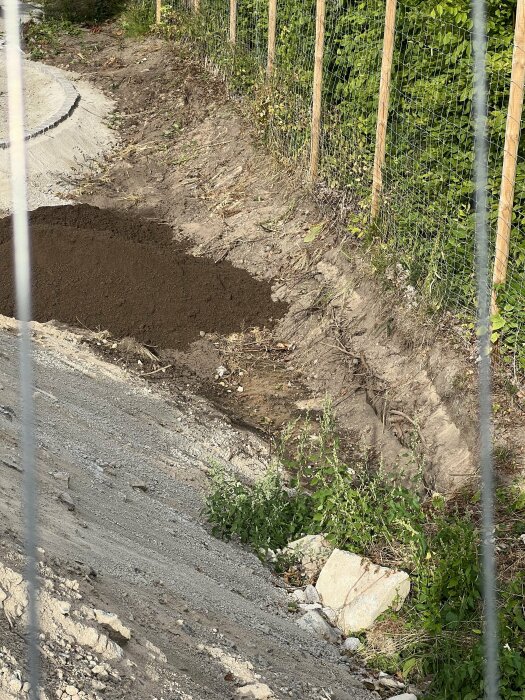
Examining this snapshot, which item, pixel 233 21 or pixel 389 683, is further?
pixel 233 21

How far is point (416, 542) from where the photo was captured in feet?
17.6

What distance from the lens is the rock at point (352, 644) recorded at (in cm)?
497

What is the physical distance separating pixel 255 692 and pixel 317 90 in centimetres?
751

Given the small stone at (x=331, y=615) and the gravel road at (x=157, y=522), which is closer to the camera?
the gravel road at (x=157, y=522)

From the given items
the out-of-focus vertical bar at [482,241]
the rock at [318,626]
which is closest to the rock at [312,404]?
the out-of-focus vertical bar at [482,241]

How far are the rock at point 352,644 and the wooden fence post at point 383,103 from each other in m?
4.92

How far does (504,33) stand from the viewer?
754 centimetres

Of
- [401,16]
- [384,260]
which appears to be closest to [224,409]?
[384,260]

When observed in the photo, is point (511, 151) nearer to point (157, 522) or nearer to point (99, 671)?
point (157, 522)

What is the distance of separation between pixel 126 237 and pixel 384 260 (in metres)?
3.51

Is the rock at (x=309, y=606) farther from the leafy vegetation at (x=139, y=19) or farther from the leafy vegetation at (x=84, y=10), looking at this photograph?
the leafy vegetation at (x=84, y=10)

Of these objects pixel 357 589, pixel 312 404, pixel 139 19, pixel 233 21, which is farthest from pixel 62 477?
pixel 139 19

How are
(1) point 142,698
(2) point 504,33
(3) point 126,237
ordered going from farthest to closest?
(3) point 126,237 < (2) point 504,33 < (1) point 142,698

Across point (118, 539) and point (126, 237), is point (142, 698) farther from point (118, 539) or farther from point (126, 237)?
point (126, 237)
